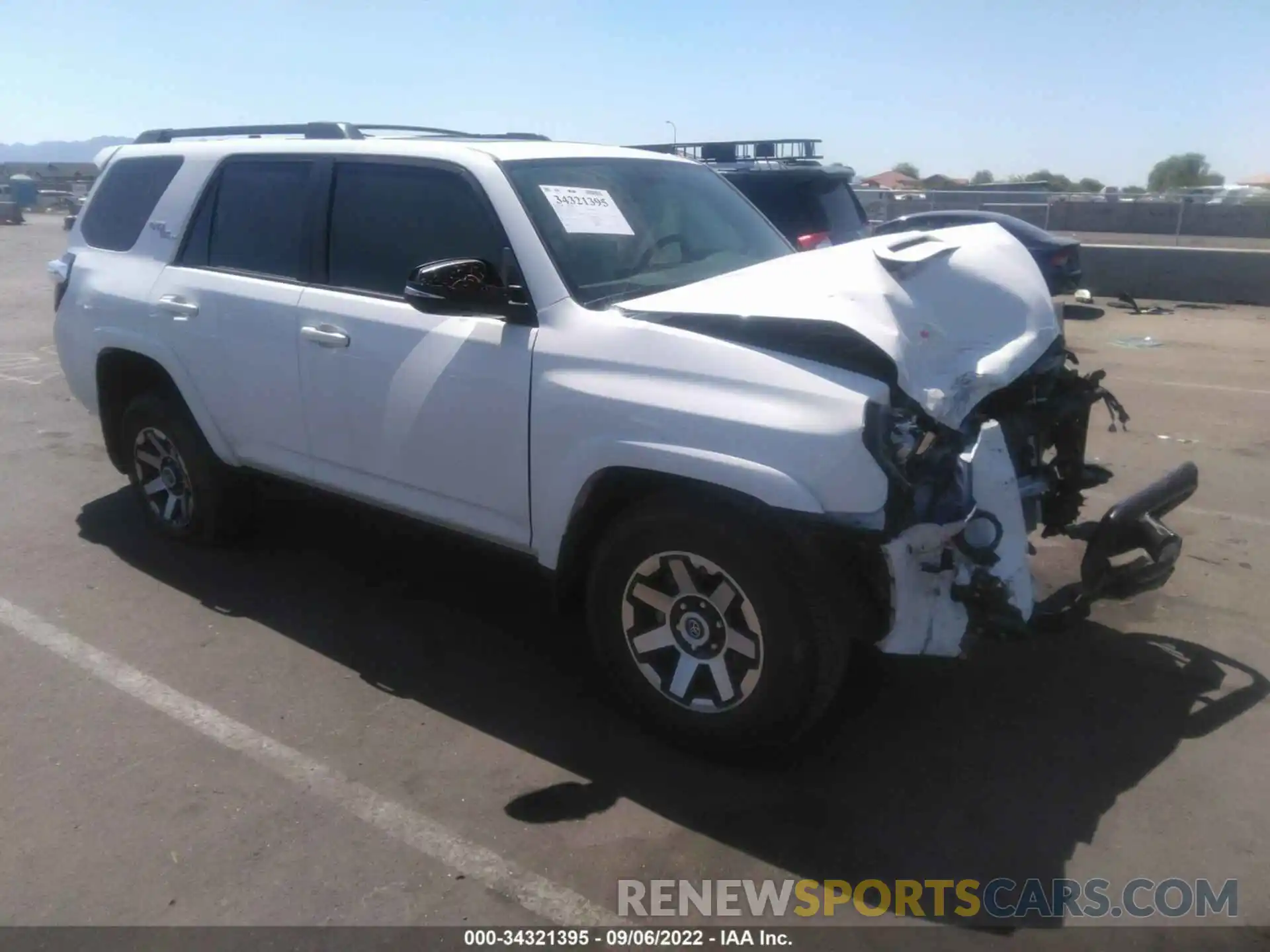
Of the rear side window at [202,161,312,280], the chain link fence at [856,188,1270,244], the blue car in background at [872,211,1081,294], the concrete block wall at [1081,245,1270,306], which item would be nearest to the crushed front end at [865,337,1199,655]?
the rear side window at [202,161,312,280]

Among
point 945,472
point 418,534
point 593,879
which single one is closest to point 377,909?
point 593,879

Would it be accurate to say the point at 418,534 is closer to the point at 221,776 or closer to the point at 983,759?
the point at 221,776

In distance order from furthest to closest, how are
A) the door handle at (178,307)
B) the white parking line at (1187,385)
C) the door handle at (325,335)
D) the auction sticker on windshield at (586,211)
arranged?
the white parking line at (1187,385), the door handle at (178,307), the door handle at (325,335), the auction sticker on windshield at (586,211)

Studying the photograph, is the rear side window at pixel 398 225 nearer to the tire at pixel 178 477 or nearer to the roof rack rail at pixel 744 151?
the tire at pixel 178 477

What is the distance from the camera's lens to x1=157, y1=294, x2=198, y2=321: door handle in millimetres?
4848

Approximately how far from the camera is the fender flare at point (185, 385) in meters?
4.95

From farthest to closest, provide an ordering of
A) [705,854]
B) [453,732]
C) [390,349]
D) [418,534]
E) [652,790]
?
[418,534] < [390,349] < [453,732] < [652,790] < [705,854]

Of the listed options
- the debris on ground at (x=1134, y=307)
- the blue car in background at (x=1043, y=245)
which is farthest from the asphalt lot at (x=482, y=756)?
the debris on ground at (x=1134, y=307)

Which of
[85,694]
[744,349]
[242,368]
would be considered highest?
[744,349]

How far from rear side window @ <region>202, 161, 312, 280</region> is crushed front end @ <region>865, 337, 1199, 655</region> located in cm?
278

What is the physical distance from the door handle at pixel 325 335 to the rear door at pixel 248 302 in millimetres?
106

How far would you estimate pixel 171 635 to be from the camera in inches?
179

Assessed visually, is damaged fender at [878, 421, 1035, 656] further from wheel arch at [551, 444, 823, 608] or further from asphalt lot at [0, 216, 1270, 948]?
asphalt lot at [0, 216, 1270, 948]

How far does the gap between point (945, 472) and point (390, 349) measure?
212 cm
